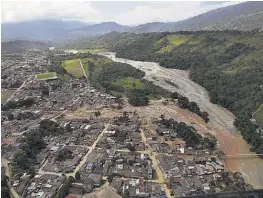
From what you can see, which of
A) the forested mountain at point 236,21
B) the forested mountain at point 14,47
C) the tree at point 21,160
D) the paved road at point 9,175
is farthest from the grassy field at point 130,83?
the forested mountain at point 236,21

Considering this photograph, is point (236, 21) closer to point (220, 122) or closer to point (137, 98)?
point (137, 98)

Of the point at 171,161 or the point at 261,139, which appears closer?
the point at 171,161

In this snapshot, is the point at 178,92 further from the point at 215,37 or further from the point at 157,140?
the point at 215,37

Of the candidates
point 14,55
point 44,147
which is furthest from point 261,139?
point 14,55

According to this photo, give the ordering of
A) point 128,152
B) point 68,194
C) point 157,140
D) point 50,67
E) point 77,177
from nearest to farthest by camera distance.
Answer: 1. point 68,194
2. point 77,177
3. point 128,152
4. point 157,140
5. point 50,67

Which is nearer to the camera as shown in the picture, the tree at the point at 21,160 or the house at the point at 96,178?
the house at the point at 96,178

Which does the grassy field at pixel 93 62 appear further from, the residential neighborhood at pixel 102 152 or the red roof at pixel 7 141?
the red roof at pixel 7 141
